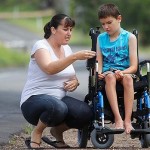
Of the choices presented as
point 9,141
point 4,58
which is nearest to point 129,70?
point 9,141

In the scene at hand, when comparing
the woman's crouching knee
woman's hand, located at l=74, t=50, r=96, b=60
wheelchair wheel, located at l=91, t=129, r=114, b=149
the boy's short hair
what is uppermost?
the boy's short hair

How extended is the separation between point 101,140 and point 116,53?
94 cm

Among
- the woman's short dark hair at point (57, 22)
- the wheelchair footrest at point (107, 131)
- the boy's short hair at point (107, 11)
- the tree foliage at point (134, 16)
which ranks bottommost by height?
the wheelchair footrest at point (107, 131)

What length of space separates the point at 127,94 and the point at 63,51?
839 millimetres

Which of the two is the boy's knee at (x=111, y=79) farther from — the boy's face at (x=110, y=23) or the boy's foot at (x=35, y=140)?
the boy's foot at (x=35, y=140)

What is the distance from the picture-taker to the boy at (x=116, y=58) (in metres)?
9.42

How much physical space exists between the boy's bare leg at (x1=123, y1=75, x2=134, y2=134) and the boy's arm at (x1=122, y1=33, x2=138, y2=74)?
0.12 metres

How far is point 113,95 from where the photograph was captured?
30.9ft

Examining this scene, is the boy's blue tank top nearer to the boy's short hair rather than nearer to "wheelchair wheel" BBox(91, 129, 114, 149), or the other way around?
the boy's short hair

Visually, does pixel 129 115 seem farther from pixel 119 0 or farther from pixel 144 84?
pixel 119 0

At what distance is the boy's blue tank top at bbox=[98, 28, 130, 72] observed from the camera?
9688 mm

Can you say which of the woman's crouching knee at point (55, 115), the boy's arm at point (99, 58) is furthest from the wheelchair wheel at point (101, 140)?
the boy's arm at point (99, 58)

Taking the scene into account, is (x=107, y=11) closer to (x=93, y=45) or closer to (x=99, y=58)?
(x=93, y=45)

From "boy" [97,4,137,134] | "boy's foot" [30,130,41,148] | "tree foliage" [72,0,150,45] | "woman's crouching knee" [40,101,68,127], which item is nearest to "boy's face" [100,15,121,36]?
"boy" [97,4,137,134]
